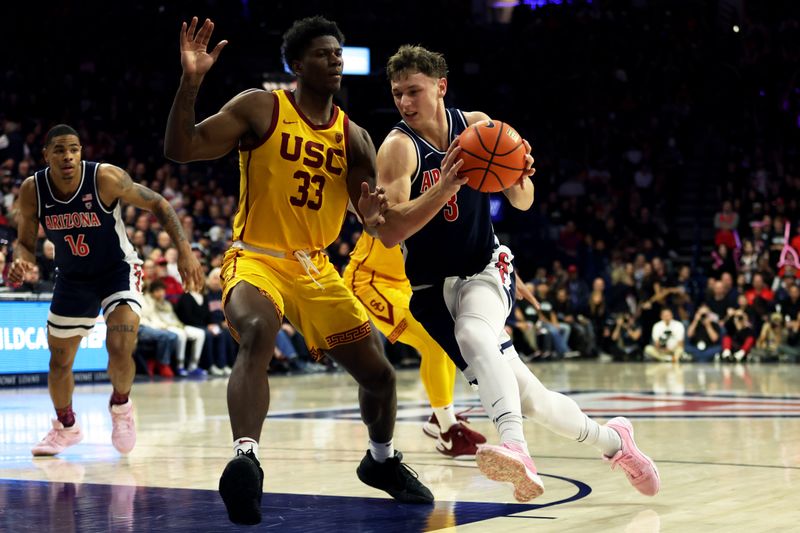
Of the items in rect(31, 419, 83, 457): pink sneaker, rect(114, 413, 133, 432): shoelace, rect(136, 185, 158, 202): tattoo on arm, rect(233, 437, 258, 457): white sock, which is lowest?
rect(31, 419, 83, 457): pink sneaker

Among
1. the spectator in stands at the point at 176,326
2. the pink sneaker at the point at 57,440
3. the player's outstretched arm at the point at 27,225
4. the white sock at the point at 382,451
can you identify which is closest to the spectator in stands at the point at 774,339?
the spectator in stands at the point at 176,326

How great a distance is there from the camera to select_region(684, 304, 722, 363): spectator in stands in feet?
62.2

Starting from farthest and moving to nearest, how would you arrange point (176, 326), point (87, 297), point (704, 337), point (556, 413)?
point (704, 337)
point (176, 326)
point (87, 297)
point (556, 413)

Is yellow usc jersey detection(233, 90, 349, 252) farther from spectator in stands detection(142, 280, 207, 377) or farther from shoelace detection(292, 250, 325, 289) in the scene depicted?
spectator in stands detection(142, 280, 207, 377)

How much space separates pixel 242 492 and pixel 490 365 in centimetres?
121

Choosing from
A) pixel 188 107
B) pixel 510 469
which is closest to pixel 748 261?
pixel 510 469

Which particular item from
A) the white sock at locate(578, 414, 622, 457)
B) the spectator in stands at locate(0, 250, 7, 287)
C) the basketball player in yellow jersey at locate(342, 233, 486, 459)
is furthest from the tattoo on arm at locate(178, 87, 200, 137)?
the spectator in stands at locate(0, 250, 7, 287)

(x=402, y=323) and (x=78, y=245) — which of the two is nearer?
(x=78, y=245)

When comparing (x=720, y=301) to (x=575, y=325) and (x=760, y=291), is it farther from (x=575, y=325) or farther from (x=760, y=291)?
(x=575, y=325)

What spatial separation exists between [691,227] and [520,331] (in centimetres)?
737

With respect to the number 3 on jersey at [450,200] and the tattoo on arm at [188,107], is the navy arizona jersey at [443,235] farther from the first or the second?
the tattoo on arm at [188,107]

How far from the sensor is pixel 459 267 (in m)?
5.34

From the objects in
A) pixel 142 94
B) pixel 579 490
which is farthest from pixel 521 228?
pixel 579 490

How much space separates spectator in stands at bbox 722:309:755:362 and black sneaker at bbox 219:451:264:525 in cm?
1538
